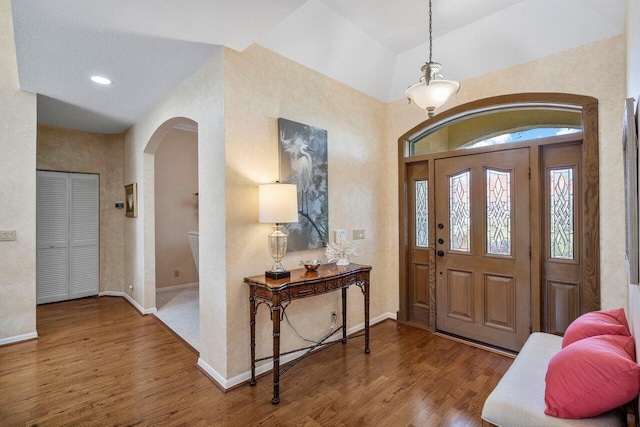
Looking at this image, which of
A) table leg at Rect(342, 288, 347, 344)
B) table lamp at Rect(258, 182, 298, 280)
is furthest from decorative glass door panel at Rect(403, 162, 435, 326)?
table lamp at Rect(258, 182, 298, 280)

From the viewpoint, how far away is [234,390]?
246 cm

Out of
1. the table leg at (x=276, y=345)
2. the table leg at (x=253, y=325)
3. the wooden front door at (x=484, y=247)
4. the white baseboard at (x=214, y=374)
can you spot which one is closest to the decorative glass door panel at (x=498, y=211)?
the wooden front door at (x=484, y=247)

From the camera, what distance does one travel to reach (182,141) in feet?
A: 18.9

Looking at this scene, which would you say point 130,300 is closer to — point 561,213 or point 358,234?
point 358,234

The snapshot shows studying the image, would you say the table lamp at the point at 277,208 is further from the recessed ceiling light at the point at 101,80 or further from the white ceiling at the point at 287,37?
the recessed ceiling light at the point at 101,80

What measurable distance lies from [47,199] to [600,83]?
6.91m

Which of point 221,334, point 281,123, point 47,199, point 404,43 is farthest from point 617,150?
point 47,199

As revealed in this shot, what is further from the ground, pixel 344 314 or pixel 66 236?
pixel 66 236

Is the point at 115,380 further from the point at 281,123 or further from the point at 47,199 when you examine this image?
the point at 47,199

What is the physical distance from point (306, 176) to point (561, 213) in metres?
2.40

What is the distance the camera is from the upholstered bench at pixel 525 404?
135 cm

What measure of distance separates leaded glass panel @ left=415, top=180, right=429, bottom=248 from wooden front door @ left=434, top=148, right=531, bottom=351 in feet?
0.56

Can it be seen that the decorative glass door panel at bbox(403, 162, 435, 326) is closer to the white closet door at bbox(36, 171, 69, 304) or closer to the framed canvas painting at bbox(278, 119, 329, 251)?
the framed canvas painting at bbox(278, 119, 329, 251)

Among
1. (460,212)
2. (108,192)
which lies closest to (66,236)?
(108,192)
